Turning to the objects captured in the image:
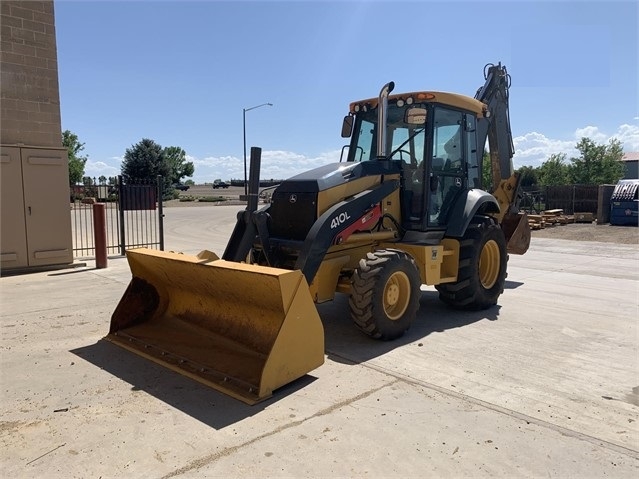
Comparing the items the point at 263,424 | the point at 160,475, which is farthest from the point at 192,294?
the point at 160,475

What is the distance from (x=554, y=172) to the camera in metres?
42.7

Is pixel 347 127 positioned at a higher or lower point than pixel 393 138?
higher

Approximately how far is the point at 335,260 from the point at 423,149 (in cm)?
206

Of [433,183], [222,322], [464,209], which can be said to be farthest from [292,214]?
[464,209]

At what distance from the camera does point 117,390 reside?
164 inches

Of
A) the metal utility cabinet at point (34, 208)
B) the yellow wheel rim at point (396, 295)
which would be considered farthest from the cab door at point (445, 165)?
the metal utility cabinet at point (34, 208)

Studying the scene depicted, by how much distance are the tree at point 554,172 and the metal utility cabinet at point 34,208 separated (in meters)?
40.3

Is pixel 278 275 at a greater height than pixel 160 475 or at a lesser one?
greater

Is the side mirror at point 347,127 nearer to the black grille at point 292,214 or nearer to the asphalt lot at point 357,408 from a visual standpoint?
the black grille at point 292,214

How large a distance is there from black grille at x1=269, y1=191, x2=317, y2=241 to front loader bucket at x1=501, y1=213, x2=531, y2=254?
205 inches

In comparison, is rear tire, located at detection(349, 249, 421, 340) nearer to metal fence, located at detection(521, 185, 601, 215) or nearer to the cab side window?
the cab side window

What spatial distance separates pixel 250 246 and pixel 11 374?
8.60 feet

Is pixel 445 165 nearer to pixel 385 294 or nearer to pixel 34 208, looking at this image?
pixel 385 294

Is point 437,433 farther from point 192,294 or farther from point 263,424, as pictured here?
point 192,294
